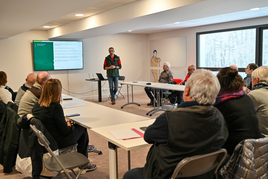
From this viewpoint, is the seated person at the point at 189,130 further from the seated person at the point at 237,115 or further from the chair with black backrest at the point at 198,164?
the seated person at the point at 237,115

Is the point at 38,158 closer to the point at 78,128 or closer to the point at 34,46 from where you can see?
the point at 78,128

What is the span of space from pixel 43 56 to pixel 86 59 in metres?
1.58

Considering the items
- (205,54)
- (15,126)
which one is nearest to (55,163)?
(15,126)

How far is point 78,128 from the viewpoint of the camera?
298 cm

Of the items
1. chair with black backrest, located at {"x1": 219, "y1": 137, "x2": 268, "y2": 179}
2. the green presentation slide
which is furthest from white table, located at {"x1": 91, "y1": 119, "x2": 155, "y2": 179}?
the green presentation slide

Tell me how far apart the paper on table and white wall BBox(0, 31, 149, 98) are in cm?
716

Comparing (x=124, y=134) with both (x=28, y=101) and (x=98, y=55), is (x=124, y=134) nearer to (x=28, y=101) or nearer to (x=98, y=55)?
(x=28, y=101)

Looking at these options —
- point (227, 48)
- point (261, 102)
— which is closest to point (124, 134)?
point (261, 102)

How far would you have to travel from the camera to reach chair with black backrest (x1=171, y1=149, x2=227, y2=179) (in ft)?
5.17

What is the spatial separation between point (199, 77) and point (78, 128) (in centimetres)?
174

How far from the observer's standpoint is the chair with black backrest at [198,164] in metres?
1.58

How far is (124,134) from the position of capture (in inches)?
89.6

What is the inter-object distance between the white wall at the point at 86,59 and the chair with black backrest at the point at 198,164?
8.01m

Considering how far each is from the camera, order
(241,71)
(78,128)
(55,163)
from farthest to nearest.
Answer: (241,71) < (78,128) < (55,163)
